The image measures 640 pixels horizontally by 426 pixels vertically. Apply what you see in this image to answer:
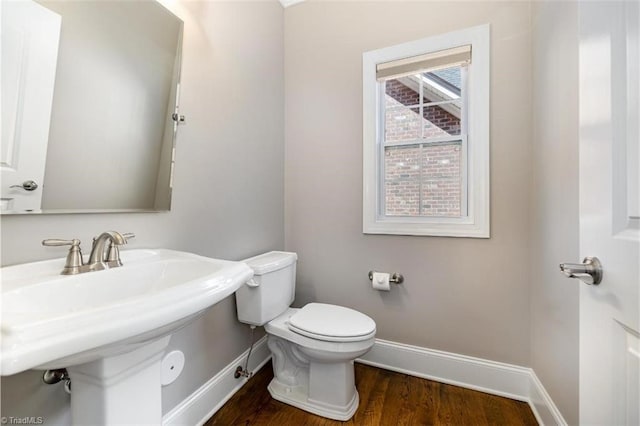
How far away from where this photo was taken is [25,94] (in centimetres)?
75

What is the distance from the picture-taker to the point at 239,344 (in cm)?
154

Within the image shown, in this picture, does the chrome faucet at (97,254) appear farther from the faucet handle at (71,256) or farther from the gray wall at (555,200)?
the gray wall at (555,200)

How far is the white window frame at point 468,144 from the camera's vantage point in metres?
1.50

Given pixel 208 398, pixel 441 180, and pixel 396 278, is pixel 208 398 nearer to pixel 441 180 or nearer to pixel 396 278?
pixel 396 278

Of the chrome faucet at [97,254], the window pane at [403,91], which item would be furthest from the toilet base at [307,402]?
the window pane at [403,91]

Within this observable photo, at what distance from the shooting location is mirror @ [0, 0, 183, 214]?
74cm

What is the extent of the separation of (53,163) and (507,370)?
2202 mm

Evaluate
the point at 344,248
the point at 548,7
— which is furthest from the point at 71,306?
the point at 548,7

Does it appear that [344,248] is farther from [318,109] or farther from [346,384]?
[318,109]

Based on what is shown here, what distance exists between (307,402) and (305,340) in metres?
0.37

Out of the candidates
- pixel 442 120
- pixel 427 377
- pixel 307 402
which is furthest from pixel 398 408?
pixel 442 120

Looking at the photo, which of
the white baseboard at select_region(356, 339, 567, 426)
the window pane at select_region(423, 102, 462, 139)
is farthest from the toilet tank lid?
the window pane at select_region(423, 102, 462, 139)

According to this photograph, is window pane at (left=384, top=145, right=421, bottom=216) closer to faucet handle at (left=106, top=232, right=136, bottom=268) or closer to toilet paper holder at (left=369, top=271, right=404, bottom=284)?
toilet paper holder at (left=369, top=271, right=404, bottom=284)

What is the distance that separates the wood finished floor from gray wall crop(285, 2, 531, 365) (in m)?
0.23
